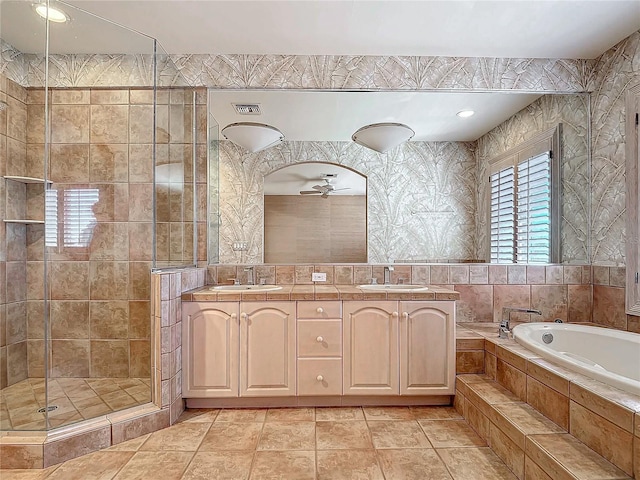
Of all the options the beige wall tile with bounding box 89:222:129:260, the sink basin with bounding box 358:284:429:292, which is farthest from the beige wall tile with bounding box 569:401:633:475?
the beige wall tile with bounding box 89:222:129:260

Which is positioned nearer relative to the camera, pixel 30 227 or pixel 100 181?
pixel 30 227

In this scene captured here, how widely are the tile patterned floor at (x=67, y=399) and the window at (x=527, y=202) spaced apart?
112 inches

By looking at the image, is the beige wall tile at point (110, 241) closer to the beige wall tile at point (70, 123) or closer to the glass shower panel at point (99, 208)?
the glass shower panel at point (99, 208)

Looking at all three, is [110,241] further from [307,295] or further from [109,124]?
[307,295]

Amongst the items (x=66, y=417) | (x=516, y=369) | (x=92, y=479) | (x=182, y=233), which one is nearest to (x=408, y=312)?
(x=516, y=369)

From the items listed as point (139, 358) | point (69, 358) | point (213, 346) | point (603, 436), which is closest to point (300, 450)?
point (213, 346)

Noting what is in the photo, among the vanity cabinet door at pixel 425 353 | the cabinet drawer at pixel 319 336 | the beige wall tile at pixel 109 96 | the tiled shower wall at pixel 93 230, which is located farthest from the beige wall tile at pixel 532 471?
the beige wall tile at pixel 109 96

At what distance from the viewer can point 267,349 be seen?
2529mm

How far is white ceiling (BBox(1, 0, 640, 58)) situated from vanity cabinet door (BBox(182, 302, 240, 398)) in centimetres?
185

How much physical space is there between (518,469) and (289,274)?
6.20 feet

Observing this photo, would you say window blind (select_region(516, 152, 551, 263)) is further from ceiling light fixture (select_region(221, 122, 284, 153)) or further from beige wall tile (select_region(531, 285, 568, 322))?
ceiling light fixture (select_region(221, 122, 284, 153))

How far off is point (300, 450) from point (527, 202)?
2536mm

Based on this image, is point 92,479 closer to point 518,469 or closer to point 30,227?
point 30,227

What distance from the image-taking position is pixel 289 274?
9.91ft
